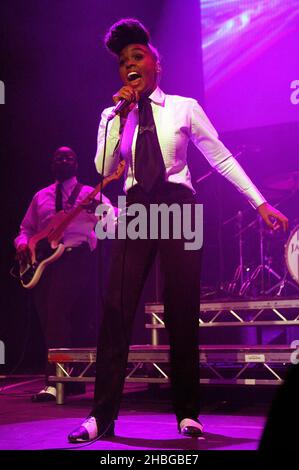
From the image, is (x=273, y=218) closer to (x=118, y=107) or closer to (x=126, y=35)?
(x=118, y=107)

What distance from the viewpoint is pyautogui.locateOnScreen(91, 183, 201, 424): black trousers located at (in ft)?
9.05

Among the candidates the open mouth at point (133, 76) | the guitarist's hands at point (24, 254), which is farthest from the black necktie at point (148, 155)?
the guitarist's hands at point (24, 254)

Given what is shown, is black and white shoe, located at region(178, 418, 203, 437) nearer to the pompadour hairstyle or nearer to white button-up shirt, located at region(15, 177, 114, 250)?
the pompadour hairstyle

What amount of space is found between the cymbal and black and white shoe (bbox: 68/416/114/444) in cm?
393

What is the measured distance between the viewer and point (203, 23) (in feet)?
19.5

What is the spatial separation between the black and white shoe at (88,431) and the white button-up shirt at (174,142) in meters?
1.07

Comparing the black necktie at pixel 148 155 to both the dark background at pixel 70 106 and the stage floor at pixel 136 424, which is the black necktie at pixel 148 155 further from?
the dark background at pixel 70 106

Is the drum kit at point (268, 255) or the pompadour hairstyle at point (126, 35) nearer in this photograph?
the pompadour hairstyle at point (126, 35)

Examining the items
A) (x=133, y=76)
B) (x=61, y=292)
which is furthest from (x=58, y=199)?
(x=133, y=76)

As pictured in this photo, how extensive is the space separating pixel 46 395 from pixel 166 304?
2.02 metres

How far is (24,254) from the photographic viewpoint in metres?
4.79

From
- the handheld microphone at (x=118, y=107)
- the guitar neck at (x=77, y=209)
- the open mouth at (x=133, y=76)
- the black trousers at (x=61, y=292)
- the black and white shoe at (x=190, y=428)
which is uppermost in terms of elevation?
the open mouth at (x=133, y=76)

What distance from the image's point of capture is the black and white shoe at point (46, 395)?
4508mm

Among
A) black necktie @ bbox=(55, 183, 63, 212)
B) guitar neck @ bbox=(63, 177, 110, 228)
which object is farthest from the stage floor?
black necktie @ bbox=(55, 183, 63, 212)
